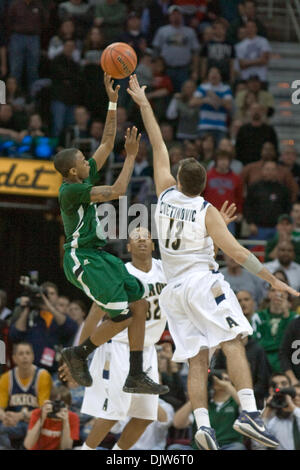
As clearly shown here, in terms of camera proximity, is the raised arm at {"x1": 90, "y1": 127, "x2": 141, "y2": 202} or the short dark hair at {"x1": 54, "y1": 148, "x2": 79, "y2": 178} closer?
the raised arm at {"x1": 90, "y1": 127, "x2": 141, "y2": 202}

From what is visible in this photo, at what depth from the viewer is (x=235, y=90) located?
60.5 ft

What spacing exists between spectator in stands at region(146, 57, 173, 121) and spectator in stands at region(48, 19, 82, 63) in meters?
1.41

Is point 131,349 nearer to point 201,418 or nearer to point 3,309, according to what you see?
point 201,418

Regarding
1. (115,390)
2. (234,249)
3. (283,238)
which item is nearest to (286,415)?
(115,390)

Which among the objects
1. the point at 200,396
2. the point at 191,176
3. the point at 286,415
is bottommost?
the point at 286,415

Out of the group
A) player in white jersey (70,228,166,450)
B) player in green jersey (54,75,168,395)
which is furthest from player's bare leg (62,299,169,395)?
player in white jersey (70,228,166,450)

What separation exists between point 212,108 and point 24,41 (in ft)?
11.7

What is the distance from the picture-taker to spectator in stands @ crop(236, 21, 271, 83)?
18656 millimetres

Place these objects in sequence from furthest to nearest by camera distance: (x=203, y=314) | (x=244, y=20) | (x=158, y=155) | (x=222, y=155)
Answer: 1. (x=244, y=20)
2. (x=222, y=155)
3. (x=158, y=155)
4. (x=203, y=314)

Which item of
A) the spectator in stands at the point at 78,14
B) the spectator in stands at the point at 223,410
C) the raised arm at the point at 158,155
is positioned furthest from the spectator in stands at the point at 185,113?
the raised arm at the point at 158,155

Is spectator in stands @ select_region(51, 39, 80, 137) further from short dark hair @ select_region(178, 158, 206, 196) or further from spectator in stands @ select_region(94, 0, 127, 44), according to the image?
short dark hair @ select_region(178, 158, 206, 196)

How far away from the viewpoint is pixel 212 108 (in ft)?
57.6

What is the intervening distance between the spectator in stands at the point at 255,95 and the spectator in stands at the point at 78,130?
2798 millimetres
